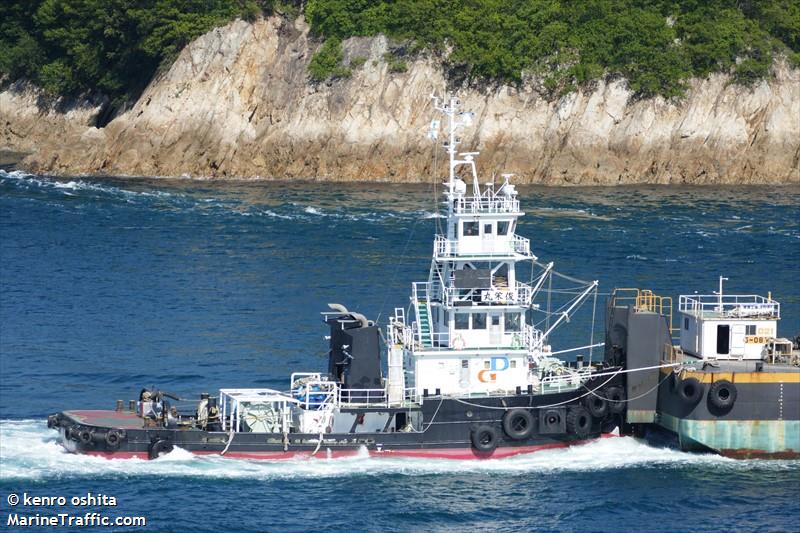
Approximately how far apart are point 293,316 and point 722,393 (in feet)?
70.3

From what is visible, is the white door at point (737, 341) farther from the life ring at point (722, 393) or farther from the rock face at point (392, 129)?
the rock face at point (392, 129)

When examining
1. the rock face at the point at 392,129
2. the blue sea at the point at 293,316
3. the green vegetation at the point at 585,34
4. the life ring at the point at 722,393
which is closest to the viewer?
the blue sea at the point at 293,316

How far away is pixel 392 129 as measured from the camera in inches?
3917

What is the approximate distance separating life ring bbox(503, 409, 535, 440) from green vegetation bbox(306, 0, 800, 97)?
57.5 meters

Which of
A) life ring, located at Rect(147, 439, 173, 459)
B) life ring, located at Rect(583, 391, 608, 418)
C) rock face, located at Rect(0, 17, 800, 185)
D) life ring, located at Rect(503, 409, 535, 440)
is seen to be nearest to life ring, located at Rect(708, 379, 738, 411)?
life ring, located at Rect(583, 391, 608, 418)

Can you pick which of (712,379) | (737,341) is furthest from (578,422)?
(737,341)

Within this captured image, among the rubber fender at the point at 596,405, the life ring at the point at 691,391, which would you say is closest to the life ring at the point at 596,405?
the rubber fender at the point at 596,405

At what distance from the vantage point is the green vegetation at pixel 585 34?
102 meters

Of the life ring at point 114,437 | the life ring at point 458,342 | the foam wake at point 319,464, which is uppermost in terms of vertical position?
the life ring at point 458,342

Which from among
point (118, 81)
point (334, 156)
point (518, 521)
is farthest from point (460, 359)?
point (118, 81)

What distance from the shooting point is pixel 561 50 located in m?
103

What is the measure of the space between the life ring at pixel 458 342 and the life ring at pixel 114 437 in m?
10.0

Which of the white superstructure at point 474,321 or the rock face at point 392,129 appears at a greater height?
the rock face at point 392,129

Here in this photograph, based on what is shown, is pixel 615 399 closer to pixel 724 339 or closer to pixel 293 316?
pixel 724 339
